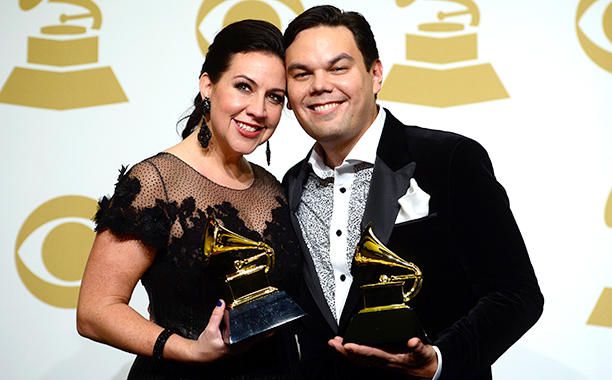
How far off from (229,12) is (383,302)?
151 cm

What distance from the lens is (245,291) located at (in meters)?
1.38

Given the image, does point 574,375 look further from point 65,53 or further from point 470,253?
point 65,53

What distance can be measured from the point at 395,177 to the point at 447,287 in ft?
0.89

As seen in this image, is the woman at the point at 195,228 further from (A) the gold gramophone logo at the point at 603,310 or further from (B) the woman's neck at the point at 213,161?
(A) the gold gramophone logo at the point at 603,310

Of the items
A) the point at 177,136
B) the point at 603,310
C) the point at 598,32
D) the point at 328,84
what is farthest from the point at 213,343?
the point at 598,32

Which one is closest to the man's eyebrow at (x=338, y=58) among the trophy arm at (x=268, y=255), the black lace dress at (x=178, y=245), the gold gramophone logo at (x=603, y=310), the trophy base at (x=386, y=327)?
the black lace dress at (x=178, y=245)

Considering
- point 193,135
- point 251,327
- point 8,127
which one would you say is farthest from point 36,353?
point 251,327

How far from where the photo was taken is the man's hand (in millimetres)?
1297

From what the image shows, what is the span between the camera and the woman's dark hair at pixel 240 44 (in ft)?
5.31

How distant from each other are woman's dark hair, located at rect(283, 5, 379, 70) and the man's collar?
0.14 meters

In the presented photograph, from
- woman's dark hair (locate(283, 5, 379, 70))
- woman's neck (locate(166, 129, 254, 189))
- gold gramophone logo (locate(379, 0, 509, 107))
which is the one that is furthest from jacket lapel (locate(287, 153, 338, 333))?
gold gramophone logo (locate(379, 0, 509, 107))

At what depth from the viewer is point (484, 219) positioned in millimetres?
1516

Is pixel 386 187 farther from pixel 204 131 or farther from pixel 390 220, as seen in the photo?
pixel 204 131

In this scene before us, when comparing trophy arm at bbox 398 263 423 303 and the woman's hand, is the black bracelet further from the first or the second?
trophy arm at bbox 398 263 423 303
